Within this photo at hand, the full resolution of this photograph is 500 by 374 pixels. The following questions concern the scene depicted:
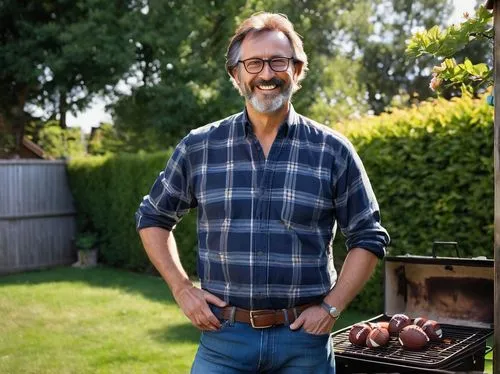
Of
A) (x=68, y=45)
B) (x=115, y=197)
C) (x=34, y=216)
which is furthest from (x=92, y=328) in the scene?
(x=68, y=45)

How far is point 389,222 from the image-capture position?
23.0 ft

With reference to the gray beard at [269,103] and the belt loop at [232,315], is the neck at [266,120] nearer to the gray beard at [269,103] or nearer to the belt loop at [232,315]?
the gray beard at [269,103]

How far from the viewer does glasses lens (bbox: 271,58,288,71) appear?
2.40 meters

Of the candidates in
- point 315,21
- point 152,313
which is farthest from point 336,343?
point 315,21

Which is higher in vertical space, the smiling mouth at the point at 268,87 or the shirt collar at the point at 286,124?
the smiling mouth at the point at 268,87

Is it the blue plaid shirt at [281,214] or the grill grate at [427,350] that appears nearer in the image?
the blue plaid shirt at [281,214]

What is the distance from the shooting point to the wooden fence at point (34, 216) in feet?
40.4

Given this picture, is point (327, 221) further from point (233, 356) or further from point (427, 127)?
point (427, 127)

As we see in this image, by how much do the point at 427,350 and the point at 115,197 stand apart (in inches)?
404

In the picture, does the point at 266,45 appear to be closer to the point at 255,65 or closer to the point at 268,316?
the point at 255,65

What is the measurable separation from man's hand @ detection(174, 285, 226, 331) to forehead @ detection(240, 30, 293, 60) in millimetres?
876

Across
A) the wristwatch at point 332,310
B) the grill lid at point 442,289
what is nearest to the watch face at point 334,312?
the wristwatch at point 332,310

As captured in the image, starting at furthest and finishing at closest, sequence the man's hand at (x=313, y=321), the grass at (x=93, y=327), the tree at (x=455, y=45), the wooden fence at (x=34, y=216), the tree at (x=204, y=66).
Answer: the tree at (x=204, y=66)
the wooden fence at (x=34, y=216)
the grass at (x=93, y=327)
the tree at (x=455, y=45)
the man's hand at (x=313, y=321)

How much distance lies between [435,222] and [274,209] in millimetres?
4588
